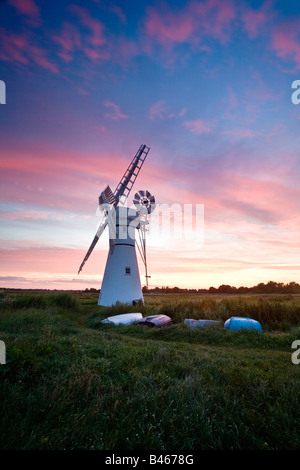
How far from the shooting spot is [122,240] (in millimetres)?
27938

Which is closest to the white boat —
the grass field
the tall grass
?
the tall grass

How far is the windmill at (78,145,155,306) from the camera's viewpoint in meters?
27.0

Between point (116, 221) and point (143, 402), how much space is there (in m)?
24.9

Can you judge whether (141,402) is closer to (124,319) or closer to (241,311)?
(124,319)

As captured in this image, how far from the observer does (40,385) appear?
438cm

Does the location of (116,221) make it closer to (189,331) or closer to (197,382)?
(189,331)

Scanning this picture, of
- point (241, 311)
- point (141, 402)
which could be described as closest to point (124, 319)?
point (241, 311)

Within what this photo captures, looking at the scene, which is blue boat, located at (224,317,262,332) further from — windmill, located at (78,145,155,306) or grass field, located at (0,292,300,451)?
windmill, located at (78,145,155,306)

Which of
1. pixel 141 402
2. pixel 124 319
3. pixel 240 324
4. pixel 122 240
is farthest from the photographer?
pixel 122 240

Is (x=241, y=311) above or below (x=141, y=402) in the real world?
below
